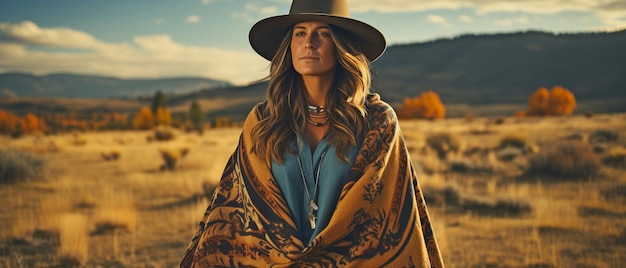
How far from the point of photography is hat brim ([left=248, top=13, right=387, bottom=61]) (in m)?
2.71

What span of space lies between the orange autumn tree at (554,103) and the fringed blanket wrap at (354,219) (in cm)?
7096

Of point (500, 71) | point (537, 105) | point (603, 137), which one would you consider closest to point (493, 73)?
point (500, 71)

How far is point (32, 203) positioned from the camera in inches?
398

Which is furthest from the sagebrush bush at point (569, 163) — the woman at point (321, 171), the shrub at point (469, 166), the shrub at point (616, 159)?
the woman at point (321, 171)

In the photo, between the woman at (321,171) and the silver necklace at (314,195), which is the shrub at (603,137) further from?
the silver necklace at (314,195)

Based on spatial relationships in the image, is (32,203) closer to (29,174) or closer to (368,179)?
(29,174)

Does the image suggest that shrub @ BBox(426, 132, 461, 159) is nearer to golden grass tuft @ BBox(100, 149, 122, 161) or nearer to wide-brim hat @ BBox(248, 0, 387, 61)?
golden grass tuft @ BBox(100, 149, 122, 161)

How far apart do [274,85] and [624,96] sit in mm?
99284

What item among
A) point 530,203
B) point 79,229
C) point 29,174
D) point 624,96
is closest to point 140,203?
point 79,229

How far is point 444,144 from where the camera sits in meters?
19.2

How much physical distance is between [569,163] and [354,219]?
11190mm

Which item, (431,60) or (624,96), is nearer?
(624,96)

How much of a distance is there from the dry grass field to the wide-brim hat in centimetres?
332

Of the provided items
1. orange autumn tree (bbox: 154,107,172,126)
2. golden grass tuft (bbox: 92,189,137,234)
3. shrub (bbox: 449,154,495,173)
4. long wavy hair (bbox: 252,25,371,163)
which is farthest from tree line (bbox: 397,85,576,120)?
long wavy hair (bbox: 252,25,371,163)
